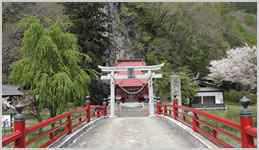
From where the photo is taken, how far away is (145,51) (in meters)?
31.9

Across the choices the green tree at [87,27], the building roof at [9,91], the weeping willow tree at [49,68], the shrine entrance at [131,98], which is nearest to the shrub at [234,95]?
the shrine entrance at [131,98]

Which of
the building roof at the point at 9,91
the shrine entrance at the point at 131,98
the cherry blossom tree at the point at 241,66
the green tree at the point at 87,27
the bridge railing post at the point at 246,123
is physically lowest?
the shrine entrance at the point at 131,98

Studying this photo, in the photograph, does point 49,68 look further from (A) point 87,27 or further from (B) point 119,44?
(B) point 119,44

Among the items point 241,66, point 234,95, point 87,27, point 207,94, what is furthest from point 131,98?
point 234,95

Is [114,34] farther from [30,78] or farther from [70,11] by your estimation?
[30,78]

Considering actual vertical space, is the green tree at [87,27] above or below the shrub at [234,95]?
above

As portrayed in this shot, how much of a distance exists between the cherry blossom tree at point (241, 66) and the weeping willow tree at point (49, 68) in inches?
788

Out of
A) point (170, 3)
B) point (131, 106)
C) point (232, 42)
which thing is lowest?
point (131, 106)

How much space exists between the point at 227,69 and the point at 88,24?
16.9m

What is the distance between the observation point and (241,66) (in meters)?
24.1

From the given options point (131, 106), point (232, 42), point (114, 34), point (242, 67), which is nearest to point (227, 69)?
point (242, 67)

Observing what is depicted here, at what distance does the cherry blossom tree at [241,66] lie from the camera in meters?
23.4

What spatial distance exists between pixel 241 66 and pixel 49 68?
21.5m

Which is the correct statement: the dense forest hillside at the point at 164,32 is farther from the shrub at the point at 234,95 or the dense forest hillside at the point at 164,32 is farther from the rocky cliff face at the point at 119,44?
the shrub at the point at 234,95
